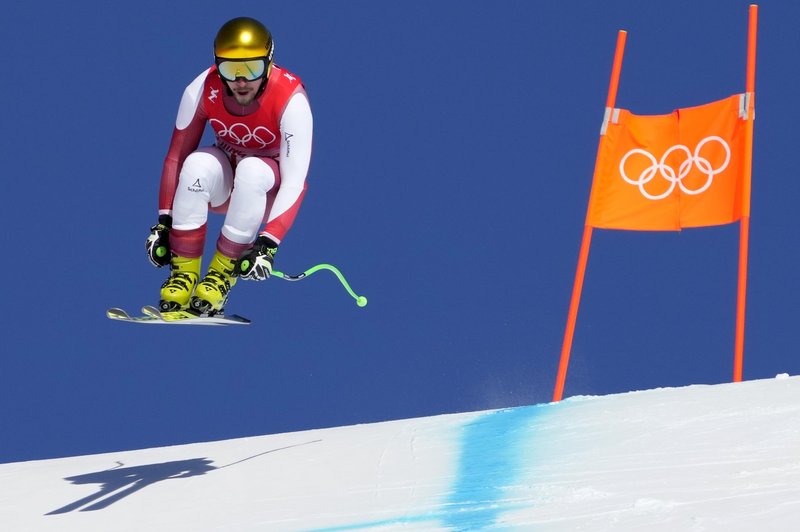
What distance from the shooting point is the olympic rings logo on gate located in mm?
7289

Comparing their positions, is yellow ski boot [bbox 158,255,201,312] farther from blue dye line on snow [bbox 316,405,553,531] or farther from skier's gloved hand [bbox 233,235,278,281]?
blue dye line on snow [bbox 316,405,553,531]

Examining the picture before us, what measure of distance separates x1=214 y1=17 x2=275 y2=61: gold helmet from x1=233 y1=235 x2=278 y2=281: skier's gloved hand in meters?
0.67

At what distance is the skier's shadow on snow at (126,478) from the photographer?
210 inches

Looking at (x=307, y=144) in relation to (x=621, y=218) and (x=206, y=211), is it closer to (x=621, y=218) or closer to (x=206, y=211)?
(x=206, y=211)

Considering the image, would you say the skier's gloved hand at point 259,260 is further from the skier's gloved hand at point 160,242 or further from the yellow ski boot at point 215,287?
the skier's gloved hand at point 160,242

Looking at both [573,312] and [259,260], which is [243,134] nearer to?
[259,260]

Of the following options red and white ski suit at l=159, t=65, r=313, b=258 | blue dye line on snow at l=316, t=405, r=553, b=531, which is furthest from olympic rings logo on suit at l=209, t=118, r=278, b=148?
blue dye line on snow at l=316, t=405, r=553, b=531

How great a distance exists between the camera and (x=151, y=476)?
593cm

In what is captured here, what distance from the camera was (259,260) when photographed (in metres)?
5.09

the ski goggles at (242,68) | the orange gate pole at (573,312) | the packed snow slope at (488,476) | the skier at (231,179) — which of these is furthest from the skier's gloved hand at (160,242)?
the orange gate pole at (573,312)

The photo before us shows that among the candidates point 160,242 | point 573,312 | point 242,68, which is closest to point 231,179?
point 160,242

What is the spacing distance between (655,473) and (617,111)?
3.16 metres

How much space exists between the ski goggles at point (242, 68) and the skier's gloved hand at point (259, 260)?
0.59 m

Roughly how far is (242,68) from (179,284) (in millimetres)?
835
